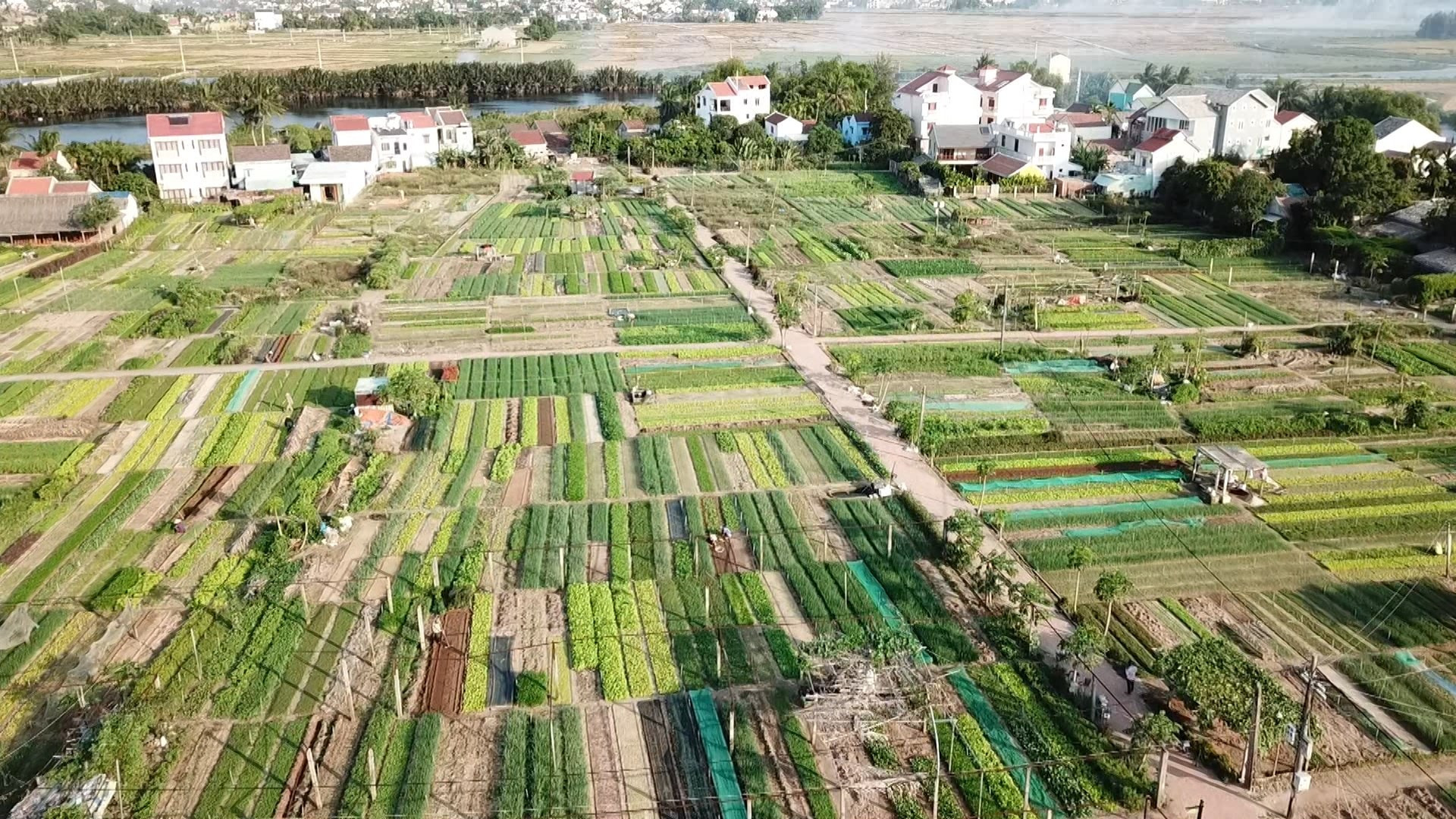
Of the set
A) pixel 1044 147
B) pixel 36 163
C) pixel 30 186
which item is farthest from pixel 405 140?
pixel 1044 147

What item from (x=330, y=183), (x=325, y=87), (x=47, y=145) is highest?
(x=325, y=87)

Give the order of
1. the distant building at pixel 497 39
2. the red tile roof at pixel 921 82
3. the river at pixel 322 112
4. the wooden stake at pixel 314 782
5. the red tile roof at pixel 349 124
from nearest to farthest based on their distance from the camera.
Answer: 1. the wooden stake at pixel 314 782
2. the red tile roof at pixel 349 124
3. the red tile roof at pixel 921 82
4. the river at pixel 322 112
5. the distant building at pixel 497 39

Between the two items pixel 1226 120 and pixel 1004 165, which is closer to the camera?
pixel 1004 165

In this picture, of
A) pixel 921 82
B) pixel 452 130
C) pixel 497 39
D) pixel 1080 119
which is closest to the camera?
pixel 452 130

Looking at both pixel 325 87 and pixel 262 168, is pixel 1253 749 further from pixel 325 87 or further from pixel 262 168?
pixel 325 87

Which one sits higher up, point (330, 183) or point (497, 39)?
point (497, 39)

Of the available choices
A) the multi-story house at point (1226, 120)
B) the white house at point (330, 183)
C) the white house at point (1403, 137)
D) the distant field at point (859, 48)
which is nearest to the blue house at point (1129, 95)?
the multi-story house at point (1226, 120)

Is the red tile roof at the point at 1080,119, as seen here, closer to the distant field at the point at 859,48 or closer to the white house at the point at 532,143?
the white house at the point at 532,143
